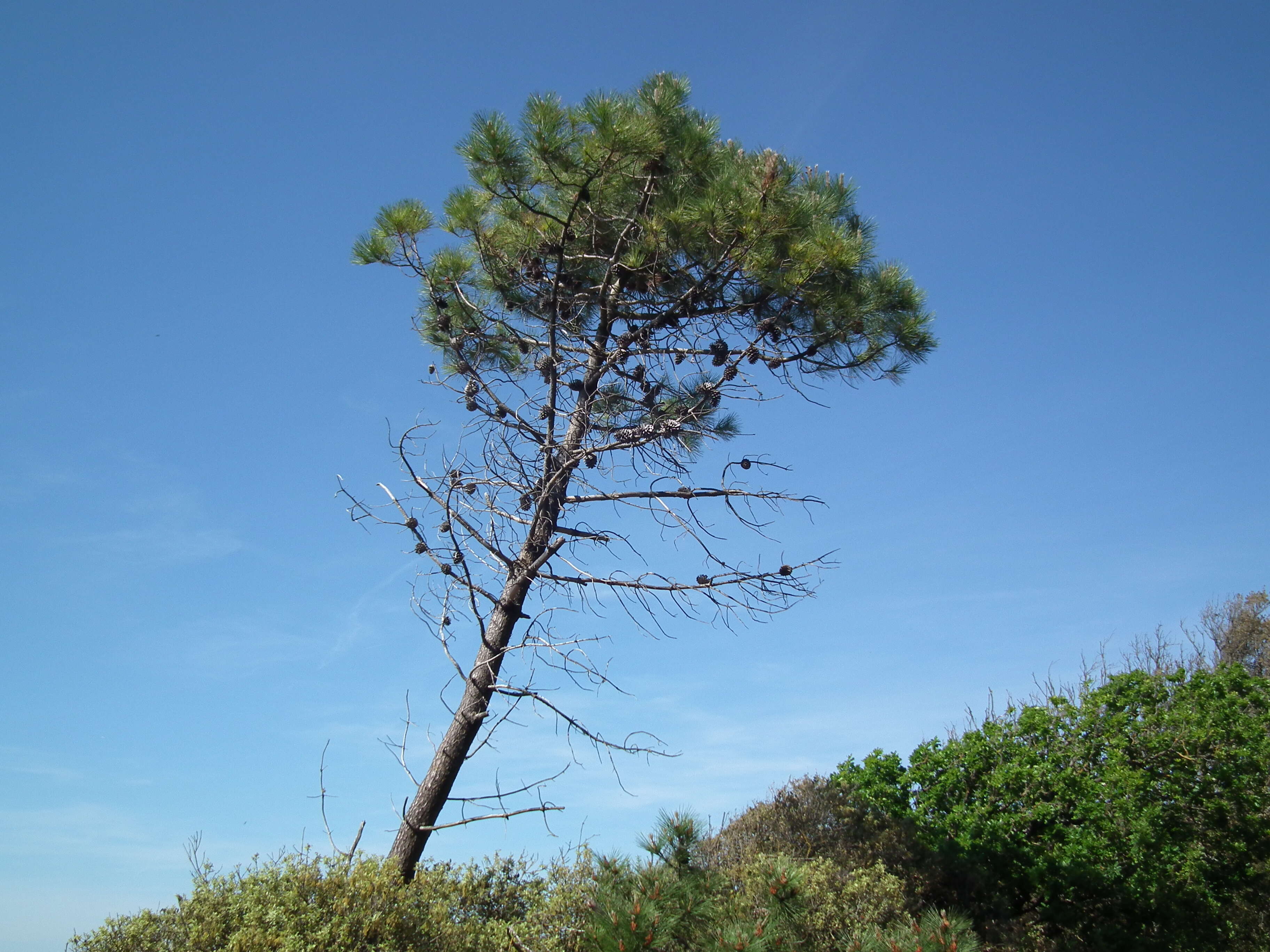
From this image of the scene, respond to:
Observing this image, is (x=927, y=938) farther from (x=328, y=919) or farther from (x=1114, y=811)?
(x=1114, y=811)

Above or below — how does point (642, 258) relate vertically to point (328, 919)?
above

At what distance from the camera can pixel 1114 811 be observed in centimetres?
897

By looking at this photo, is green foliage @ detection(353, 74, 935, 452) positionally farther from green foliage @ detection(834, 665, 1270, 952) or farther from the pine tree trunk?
green foliage @ detection(834, 665, 1270, 952)

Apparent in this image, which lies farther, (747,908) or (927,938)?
(747,908)

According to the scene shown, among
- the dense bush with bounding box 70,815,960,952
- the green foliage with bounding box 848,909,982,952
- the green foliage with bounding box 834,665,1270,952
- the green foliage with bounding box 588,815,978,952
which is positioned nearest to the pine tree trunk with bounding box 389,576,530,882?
the dense bush with bounding box 70,815,960,952

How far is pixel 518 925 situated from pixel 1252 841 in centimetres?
837

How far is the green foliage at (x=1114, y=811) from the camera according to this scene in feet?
28.0

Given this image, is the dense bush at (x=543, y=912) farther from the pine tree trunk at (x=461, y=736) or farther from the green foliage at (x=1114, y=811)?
the green foliage at (x=1114, y=811)

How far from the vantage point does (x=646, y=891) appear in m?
4.55

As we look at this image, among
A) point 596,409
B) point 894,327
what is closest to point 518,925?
point 596,409

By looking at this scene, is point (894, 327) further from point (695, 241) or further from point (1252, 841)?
point (1252, 841)

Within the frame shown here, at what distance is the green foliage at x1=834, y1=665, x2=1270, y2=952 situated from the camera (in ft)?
28.0

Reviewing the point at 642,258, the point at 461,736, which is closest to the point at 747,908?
the point at 461,736

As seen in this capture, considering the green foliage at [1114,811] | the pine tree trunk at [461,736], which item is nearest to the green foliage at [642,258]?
the pine tree trunk at [461,736]
